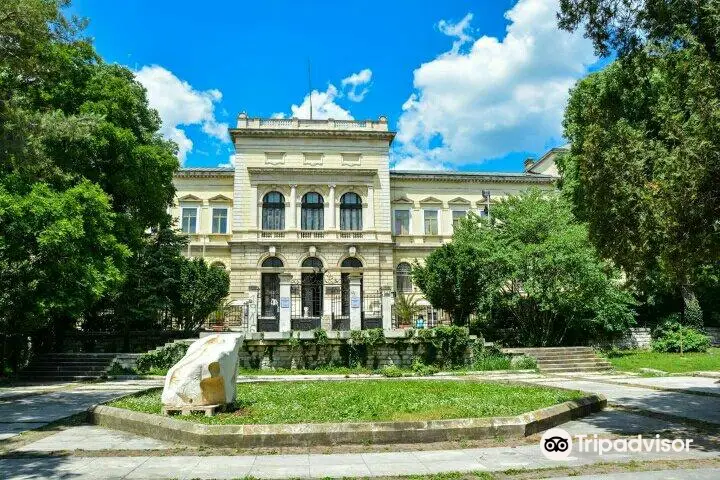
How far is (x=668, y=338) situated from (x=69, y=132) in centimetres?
2722

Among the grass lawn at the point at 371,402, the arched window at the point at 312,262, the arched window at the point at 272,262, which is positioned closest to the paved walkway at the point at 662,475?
the grass lawn at the point at 371,402

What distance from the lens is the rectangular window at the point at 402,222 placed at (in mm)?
40594

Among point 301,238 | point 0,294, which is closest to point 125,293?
point 0,294

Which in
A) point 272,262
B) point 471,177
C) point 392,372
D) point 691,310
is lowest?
point 392,372

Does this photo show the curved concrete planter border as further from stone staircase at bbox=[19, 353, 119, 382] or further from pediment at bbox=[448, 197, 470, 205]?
pediment at bbox=[448, 197, 470, 205]

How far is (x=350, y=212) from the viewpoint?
127 feet

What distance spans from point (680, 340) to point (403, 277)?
18.4 meters

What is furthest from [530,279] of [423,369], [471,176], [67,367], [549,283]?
[471,176]

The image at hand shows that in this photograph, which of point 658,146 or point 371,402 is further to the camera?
point 371,402

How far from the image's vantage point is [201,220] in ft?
129

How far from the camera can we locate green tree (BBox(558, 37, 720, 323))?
769 centimetres

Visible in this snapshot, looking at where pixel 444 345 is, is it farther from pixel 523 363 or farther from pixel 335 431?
pixel 335 431

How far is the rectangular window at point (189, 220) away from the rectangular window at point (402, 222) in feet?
49.4

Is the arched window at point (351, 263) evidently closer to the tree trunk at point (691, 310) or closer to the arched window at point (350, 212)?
the arched window at point (350, 212)
